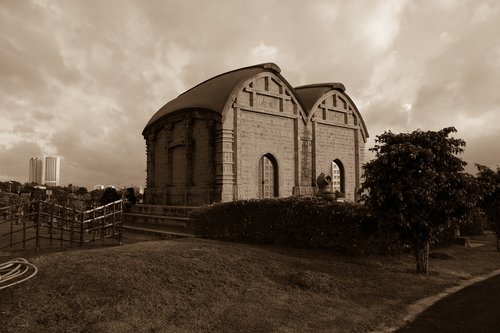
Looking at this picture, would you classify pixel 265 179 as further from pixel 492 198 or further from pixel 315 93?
pixel 492 198

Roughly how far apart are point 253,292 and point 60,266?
3639 millimetres

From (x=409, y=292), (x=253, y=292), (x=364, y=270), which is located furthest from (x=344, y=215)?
(x=253, y=292)

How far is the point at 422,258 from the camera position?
416 inches

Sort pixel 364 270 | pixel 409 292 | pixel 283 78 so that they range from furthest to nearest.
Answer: pixel 283 78, pixel 364 270, pixel 409 292

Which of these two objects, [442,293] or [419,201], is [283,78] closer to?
[419,201]

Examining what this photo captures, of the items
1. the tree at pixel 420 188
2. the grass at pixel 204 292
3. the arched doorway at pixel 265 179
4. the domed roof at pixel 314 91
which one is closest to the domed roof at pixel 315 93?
the domed roof at pixel 314 91

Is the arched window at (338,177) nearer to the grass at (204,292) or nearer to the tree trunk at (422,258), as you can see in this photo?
the tree trunk at (422,258)

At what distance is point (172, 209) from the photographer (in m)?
19.6

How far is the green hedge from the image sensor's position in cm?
1112

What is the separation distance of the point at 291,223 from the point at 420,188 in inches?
156

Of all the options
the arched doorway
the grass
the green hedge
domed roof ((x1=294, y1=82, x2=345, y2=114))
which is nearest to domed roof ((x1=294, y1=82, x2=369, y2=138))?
domed roof ((x1=294, y1=82, x2=345, y2=114))

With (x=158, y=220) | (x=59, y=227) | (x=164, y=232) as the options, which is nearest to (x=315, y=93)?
(x=158, y=220)

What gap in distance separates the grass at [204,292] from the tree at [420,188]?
50.3 inches

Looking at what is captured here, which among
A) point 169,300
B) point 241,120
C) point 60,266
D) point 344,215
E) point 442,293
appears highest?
point 241,120
